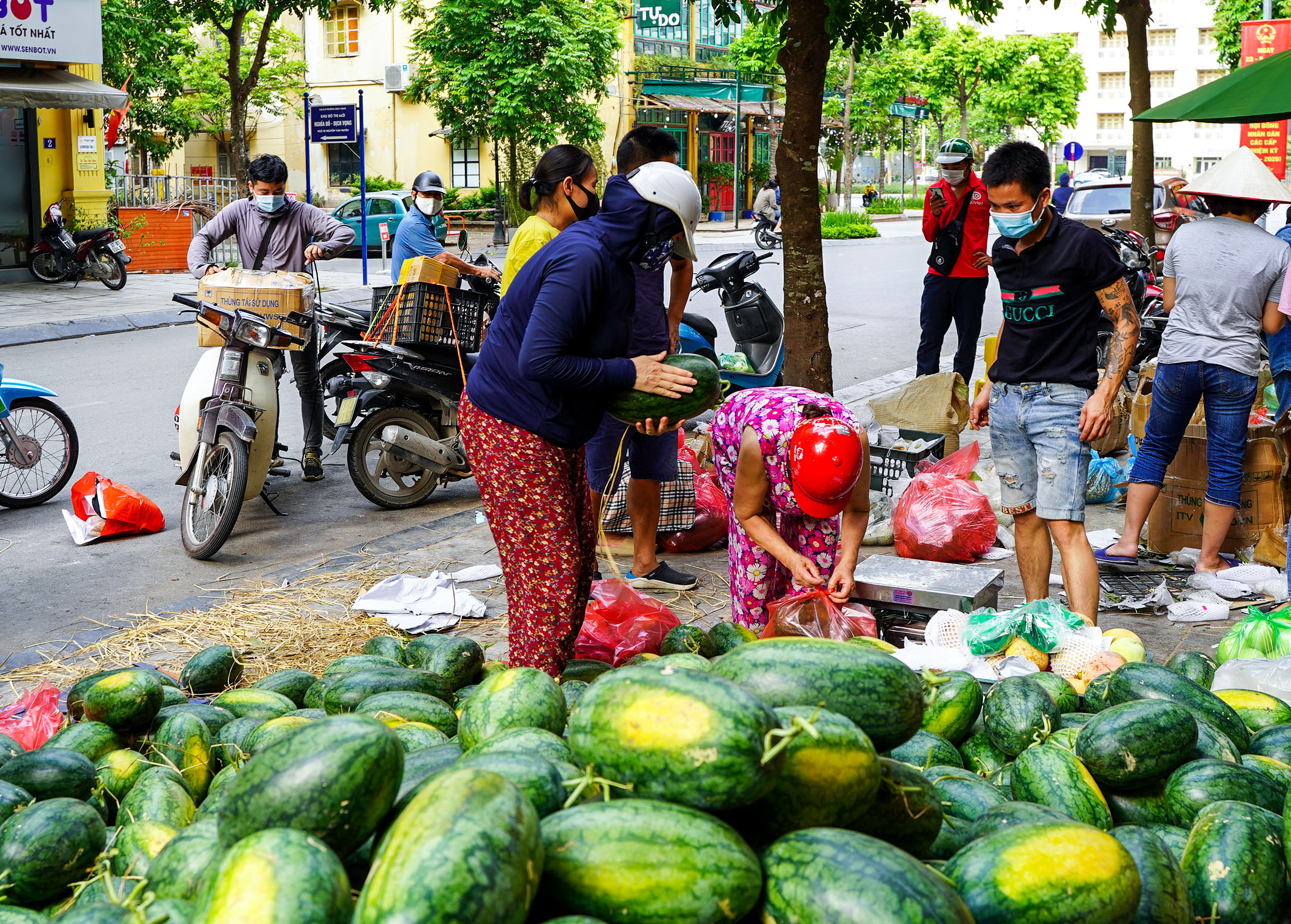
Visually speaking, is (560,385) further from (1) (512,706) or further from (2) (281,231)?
(2) (281,231)

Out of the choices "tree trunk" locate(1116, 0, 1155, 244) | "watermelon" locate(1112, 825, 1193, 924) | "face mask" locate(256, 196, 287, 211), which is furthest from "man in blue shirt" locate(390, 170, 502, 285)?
"watermelon" locate(1112, 825, 1193, 924)

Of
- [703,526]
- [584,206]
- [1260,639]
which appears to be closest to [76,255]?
[703,526]

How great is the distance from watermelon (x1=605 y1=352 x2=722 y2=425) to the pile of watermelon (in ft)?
3.83

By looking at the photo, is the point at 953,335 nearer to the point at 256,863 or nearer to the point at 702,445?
the point at 702,445

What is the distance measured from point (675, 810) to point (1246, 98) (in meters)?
6.12

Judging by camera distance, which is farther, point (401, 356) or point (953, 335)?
point (953, 335)

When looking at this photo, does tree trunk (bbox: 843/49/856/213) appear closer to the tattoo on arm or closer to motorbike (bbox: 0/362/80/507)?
motorbike (bbox: 0/362/80/507)

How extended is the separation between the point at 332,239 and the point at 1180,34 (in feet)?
260

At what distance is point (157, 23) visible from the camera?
75.3ft

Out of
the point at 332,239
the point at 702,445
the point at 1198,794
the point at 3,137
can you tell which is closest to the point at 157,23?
the point at 3,137

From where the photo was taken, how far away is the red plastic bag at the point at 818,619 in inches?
156

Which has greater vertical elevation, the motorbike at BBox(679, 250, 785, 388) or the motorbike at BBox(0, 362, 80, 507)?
the motorbike at BBox(679, 250, 785, 388)

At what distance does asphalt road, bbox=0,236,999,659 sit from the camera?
562 centimetres

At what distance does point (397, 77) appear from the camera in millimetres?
35062
